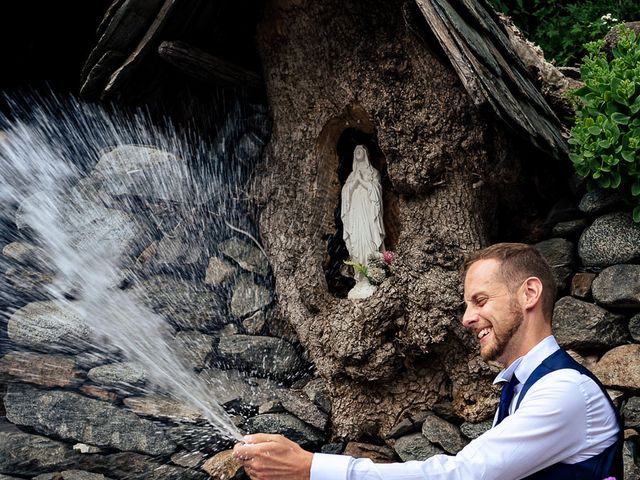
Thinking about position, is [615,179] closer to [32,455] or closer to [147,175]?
[147,175]

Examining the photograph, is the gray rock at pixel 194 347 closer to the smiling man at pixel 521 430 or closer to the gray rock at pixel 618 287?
the gray rock at pixel 618 287

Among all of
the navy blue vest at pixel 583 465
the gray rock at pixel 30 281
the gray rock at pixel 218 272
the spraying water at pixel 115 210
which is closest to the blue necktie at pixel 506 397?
the navy blue vest at pixel 583 465

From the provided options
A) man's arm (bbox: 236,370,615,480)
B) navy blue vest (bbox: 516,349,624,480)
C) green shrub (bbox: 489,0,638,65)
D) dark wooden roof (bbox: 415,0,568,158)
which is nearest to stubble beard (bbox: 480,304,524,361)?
navy blue vest (bbox: 516,349,624,480)

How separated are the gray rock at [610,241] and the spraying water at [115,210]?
2.13 meters

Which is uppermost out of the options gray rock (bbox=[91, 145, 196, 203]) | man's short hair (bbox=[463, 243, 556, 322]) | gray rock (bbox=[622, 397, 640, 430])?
gray rock (bbox=[91, 145, 196, 203])

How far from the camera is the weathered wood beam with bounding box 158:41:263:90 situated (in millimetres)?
4863

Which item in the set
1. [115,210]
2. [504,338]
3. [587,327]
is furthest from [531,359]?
[115,210]

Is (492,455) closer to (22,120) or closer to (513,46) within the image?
(513,46)

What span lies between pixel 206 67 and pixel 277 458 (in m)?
3.43

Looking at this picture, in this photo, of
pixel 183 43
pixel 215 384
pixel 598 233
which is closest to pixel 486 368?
pixel 598 233

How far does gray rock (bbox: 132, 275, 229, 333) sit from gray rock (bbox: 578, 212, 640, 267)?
2.13 m

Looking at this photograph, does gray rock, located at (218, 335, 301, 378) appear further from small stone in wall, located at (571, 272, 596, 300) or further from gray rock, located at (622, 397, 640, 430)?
gray rock, located at (622, 397, 640, 430)

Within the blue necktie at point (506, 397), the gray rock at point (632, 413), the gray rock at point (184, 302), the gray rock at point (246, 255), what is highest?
the gray rock at point (246, 255)

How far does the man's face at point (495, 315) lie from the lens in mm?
2312
